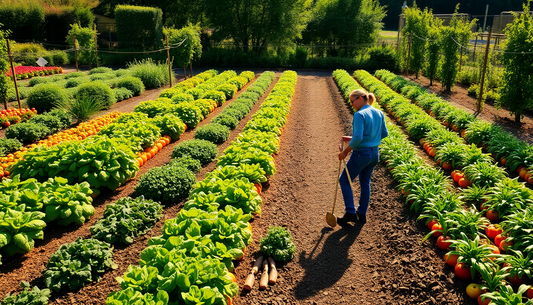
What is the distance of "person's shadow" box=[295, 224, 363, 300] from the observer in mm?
4660

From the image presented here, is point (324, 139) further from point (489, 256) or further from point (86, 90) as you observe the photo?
point (86, 90)

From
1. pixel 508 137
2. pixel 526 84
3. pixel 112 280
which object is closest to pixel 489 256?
pixel 112 280

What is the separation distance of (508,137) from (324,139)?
473 centimetres

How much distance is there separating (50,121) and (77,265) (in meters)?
8.16

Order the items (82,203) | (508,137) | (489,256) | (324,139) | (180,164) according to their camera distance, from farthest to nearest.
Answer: (324,139) → (508,137) → (180,164) → (82,203) → (489,256)

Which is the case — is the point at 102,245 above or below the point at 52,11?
below

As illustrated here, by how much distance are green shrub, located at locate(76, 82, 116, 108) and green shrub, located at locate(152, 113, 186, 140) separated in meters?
5.04

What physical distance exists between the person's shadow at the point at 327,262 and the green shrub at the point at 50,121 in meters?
9.21

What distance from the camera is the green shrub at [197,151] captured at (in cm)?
817

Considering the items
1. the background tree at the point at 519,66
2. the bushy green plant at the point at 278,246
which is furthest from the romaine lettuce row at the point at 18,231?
the background tree at the point at 519,66

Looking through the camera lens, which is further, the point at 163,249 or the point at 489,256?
the point at 489,256

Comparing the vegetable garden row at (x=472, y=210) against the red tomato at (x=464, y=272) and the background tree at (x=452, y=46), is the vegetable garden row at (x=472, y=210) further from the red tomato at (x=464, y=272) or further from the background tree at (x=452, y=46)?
the background tree at (x=452, y=46)

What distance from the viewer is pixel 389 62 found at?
2950cm

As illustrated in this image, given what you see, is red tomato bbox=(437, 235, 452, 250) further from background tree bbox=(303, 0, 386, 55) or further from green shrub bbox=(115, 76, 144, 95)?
background tree bbox=(303, 0, 386, 55)
